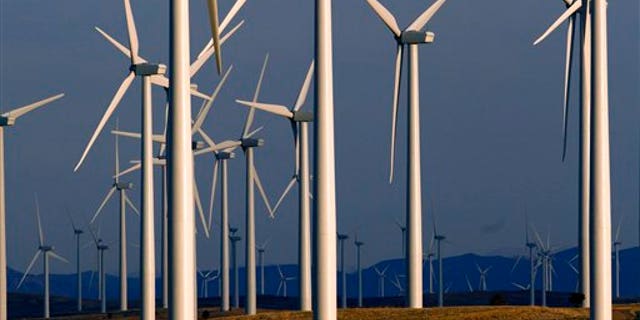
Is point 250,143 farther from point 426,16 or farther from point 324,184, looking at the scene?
point 324,184

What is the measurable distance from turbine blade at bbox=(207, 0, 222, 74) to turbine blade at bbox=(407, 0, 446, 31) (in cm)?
5634

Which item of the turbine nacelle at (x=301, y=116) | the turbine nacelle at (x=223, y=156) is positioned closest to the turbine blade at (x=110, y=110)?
the turbine nacelle at (x=301, y=116)

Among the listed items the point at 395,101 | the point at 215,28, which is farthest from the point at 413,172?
the point at 215,28

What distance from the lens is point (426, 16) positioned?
120 meters

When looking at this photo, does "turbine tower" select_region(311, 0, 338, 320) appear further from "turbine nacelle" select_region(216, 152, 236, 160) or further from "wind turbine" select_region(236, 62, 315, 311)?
"turbine nacelle" select_region(216, 152, 236, 160)

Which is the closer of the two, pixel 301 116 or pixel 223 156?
pixel 301 116

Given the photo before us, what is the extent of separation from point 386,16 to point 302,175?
76.3 feet

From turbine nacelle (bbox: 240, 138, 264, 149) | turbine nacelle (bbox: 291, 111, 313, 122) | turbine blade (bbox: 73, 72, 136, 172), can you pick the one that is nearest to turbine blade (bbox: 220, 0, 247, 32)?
turbine blade (bbox: 73, 72, 136, 172)

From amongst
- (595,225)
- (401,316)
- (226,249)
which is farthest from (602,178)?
(226,249)

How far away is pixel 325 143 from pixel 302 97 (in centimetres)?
6816

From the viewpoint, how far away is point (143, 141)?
104 m

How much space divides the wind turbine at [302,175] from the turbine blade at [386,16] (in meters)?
13.9

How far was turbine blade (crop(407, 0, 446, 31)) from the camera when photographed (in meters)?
117

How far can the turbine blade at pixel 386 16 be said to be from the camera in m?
110
